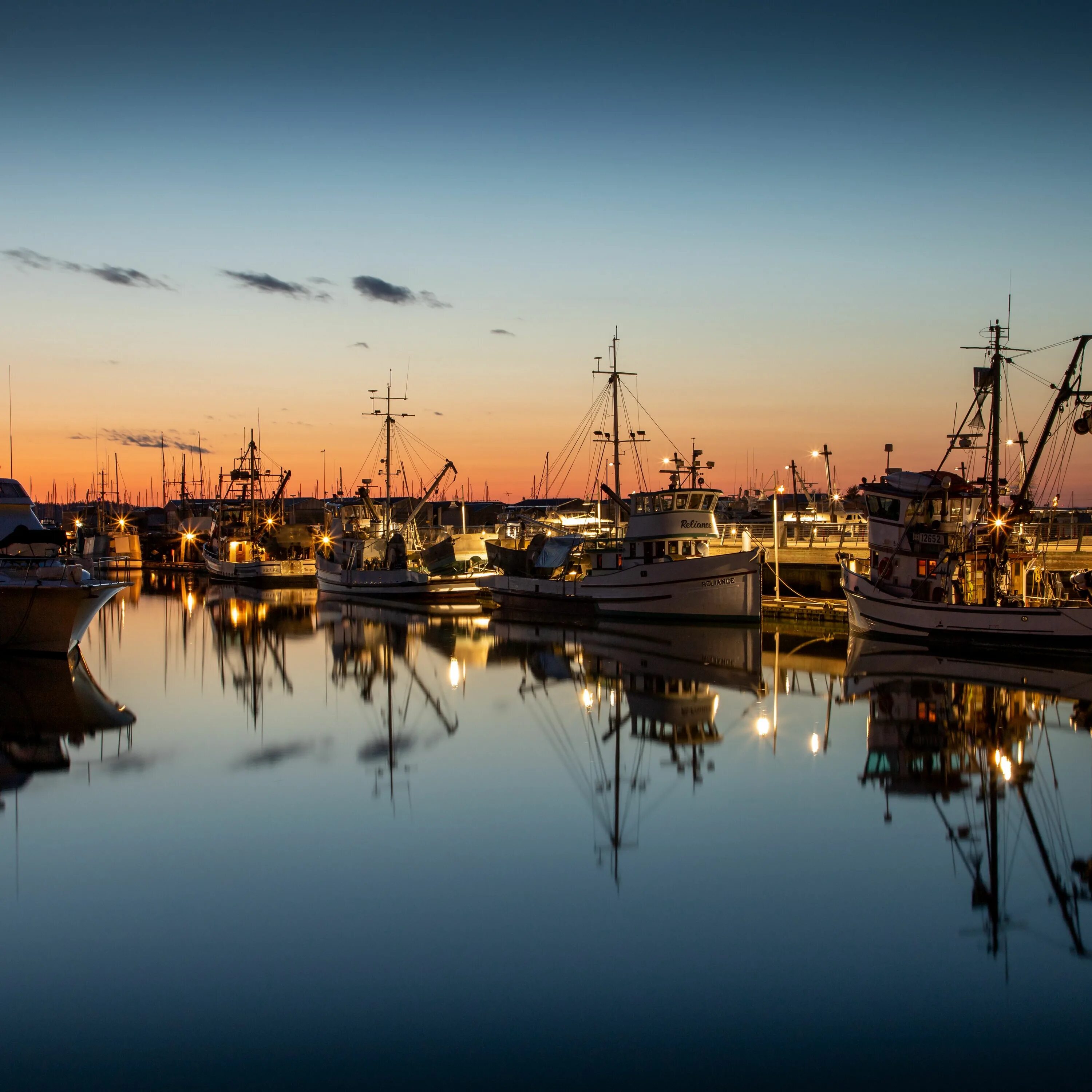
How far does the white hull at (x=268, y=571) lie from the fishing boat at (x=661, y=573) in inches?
1246

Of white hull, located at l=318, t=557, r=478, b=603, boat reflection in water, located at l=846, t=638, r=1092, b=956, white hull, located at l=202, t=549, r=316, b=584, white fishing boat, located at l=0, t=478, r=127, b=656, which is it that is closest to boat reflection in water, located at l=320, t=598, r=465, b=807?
white hull, located at l=318, t=557, r=478, b=603

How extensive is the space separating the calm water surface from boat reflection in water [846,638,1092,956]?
7cm

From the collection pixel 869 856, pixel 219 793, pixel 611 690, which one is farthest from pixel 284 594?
pixel 869 856

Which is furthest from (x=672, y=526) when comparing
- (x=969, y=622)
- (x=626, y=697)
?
(x=626, y=697)

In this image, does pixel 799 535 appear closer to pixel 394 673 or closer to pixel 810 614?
pixel 810 614

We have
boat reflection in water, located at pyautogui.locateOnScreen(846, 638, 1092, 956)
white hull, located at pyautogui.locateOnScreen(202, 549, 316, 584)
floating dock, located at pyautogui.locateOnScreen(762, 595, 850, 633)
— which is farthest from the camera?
white hull, located at pyautogui.locateOnScreen(202, 549, 316, 584)

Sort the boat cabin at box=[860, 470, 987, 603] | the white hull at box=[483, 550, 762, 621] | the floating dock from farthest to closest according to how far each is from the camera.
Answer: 1. the floating dock
2. the white hull at box=[483, 550, 762, 621]
3. the boat cabin at box=[860, 470, 987, 603]

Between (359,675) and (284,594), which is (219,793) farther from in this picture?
(284,594)

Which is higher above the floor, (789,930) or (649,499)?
(649,499)

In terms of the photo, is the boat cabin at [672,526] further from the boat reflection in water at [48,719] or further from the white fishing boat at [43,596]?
the boat reflection in water at [48,719]

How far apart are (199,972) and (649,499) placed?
3105 cm

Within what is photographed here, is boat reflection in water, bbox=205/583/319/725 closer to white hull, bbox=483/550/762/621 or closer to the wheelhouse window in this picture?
white hull, bbox=483/550/762/621

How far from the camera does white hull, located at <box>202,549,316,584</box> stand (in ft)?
229

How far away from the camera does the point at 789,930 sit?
27.5 ft
